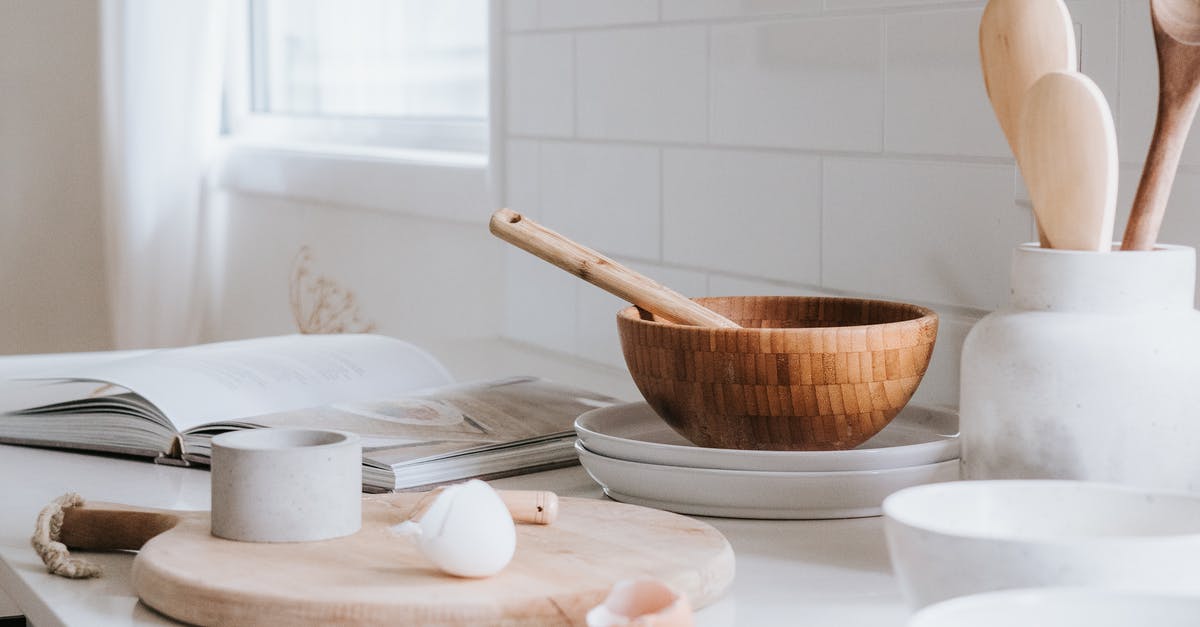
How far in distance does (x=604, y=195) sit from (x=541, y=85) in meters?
0.18

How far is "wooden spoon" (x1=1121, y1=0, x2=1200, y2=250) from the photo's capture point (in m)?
0.64

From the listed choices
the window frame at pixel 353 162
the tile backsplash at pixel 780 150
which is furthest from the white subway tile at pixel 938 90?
the window frame at pixel 353 162

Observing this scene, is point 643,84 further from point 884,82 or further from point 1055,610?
point 1055,610

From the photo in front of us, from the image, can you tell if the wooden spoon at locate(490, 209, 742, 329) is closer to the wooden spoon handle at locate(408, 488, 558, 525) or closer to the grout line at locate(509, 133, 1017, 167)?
the wooden spoon handle at locate(408, 488, 558, 525)

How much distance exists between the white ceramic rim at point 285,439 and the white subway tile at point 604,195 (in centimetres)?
71

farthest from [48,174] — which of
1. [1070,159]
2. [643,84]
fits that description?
[1070,159]

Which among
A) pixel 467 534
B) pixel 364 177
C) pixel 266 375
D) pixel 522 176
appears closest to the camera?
pixel 467 534

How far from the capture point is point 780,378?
0.76 m

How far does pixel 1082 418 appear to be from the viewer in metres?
0.63

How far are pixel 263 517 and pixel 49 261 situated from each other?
2441 millimetres

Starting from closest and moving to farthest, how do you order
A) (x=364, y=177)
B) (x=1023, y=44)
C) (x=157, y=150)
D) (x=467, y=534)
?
(x=467, y=534) → (x=1023, y=44) → (x=364, y=177) → (x=157, y=150)

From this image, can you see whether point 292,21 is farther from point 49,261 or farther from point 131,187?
point 49,261

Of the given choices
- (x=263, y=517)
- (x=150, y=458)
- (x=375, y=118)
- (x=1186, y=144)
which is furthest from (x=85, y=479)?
(x=375, y=118)

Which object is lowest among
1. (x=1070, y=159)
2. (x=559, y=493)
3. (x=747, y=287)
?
(x=559, y=493)
